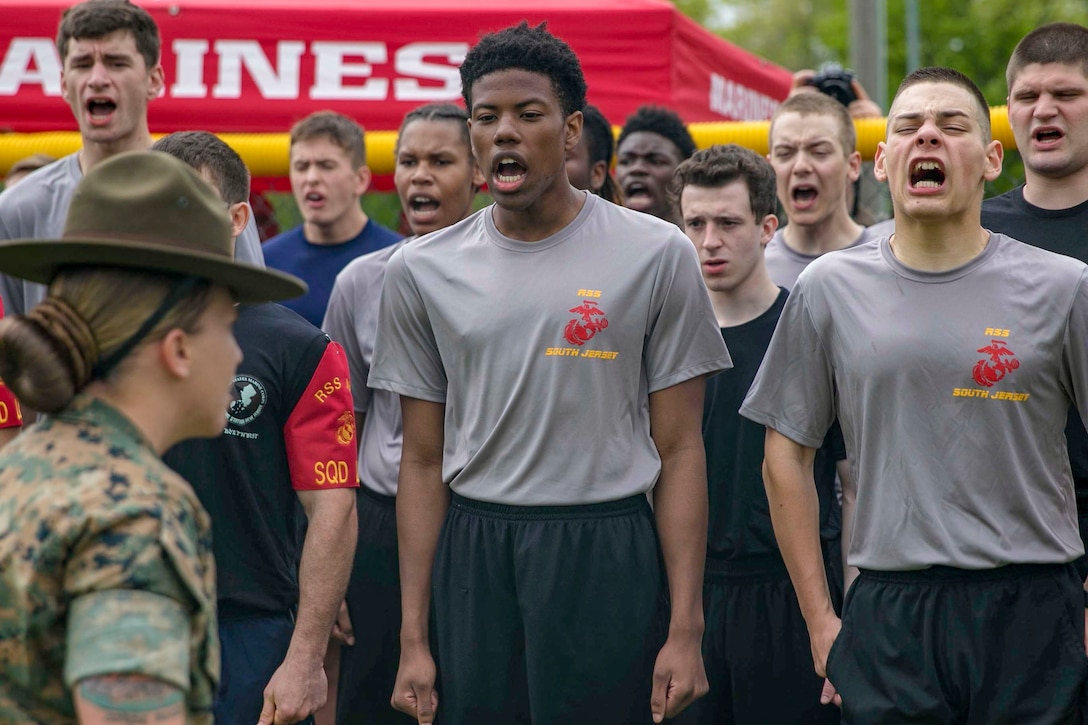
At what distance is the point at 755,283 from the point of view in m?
4.69

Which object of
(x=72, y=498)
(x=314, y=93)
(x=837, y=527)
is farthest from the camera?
→ (x=314, y=93)

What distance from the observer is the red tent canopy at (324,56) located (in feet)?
24.4

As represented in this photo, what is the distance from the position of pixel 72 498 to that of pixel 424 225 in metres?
3.36

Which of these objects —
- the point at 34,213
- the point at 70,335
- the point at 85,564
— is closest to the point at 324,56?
the point at 34,213

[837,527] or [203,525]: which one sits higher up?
[203,525]

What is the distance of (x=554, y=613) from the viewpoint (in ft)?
11.6

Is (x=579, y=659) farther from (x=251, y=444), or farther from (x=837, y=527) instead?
(x=837, y=527)

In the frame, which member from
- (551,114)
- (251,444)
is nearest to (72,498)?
(251,444)

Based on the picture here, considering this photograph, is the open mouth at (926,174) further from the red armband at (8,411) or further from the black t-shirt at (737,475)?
the red armband at (8,411)

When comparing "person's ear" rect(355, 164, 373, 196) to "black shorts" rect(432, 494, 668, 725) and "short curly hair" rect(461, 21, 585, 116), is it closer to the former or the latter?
"short curly hair" rect(461, 21, 585, 116)

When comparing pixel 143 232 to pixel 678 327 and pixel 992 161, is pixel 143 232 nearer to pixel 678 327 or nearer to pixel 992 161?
pixel 678 327

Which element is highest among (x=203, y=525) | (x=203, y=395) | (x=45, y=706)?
(x=203, y=395)

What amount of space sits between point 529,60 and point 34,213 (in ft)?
5.78

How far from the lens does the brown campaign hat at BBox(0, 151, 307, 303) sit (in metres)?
2.06
